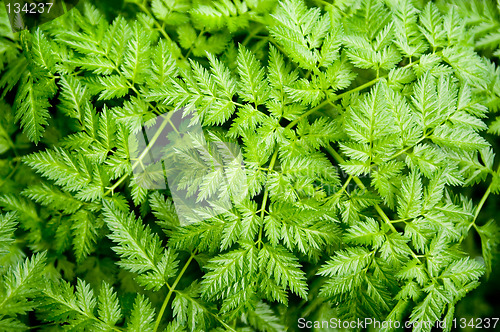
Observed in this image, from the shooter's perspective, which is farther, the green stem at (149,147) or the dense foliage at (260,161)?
the green stem at (149,147)

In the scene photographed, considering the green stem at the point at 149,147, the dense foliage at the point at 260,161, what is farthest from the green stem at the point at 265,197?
the green stem at the point at 149,147

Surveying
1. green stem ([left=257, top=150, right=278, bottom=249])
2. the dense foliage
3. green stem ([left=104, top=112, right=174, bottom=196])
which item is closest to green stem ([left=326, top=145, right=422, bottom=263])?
the dense foliage

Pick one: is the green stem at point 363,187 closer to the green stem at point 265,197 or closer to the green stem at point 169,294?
the green stem at point 265,197

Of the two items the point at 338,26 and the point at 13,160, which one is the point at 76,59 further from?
the point at 338,26

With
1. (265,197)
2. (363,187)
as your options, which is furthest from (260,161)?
(363,187)

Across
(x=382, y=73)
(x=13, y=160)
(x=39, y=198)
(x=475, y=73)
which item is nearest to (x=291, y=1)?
(x=382, y=73)

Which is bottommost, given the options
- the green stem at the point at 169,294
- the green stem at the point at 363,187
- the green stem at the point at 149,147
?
the green stem at the point at 169,294

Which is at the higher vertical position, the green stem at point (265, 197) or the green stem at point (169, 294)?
the green stem at point (265, 197)

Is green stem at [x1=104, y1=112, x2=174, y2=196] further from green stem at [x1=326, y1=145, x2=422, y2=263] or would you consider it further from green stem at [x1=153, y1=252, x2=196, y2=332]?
green stem at [x1=326, y1=145, x2=422, y2=263]

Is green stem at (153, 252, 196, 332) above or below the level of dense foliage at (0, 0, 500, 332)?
below
